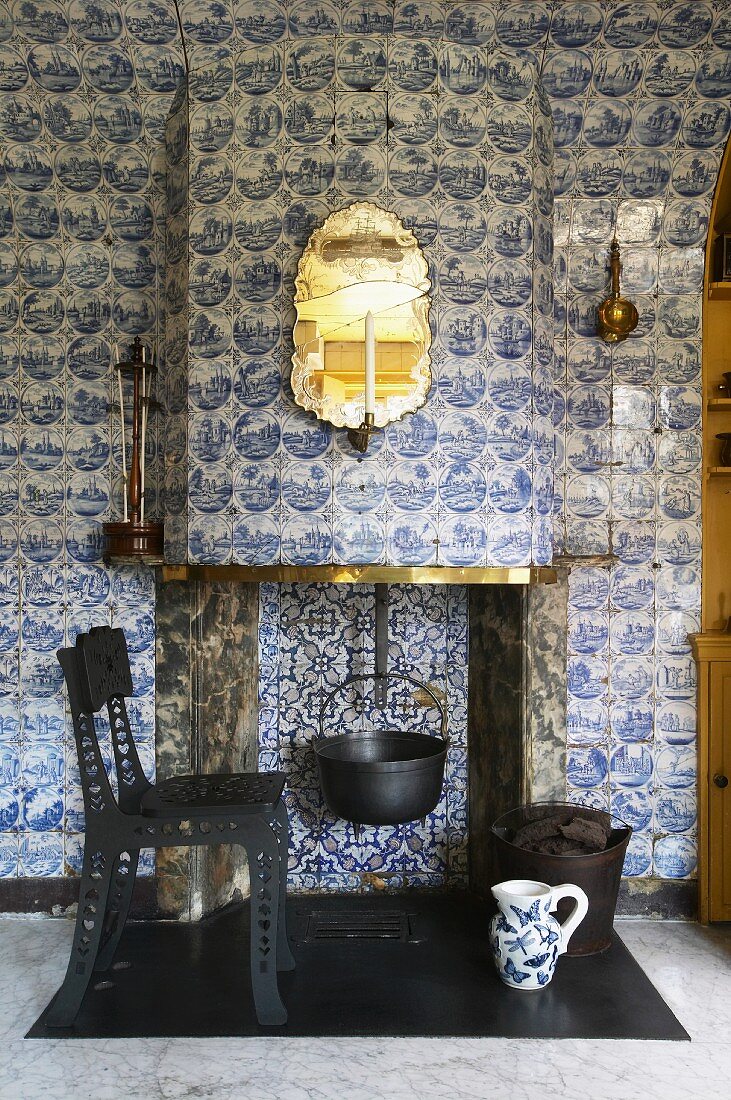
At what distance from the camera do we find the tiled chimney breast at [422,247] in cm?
256

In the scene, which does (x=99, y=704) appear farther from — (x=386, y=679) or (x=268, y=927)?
(x=386, y=679)

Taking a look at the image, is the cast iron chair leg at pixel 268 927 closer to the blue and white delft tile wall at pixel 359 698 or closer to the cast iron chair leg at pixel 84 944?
the cast iron chair leg at pixel 84 944

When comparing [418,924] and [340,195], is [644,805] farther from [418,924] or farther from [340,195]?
[340,195]

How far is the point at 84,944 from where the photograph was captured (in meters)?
2.14

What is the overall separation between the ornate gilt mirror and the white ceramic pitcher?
144 centimetres

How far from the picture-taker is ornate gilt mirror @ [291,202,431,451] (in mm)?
2559

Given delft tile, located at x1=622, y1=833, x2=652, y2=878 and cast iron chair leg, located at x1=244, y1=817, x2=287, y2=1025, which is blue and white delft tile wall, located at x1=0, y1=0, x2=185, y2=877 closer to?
cast iron chair leg, located at x1=244, y1=817, x2=287, y2=1025

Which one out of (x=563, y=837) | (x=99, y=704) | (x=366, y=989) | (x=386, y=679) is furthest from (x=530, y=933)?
(x=99, y=704)

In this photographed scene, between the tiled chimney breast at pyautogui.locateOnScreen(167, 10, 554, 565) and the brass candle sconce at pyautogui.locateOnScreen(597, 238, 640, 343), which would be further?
the brass candle sconce at pyautogui.locateOnScreen(597, 238, 640, 343)

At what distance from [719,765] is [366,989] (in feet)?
4.62

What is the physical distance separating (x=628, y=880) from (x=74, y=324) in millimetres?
2725

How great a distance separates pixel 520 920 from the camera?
2215mm

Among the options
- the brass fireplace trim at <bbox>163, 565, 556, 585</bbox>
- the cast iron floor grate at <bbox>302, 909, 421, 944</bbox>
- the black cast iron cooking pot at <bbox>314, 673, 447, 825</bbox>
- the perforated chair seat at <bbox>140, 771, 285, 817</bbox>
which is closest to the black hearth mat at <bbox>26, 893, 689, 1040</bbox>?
the cast iron floor grate at <bbox>302, 909, 421, 944</bbox>

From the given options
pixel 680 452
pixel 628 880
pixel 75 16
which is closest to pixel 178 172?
pixel 75 16
